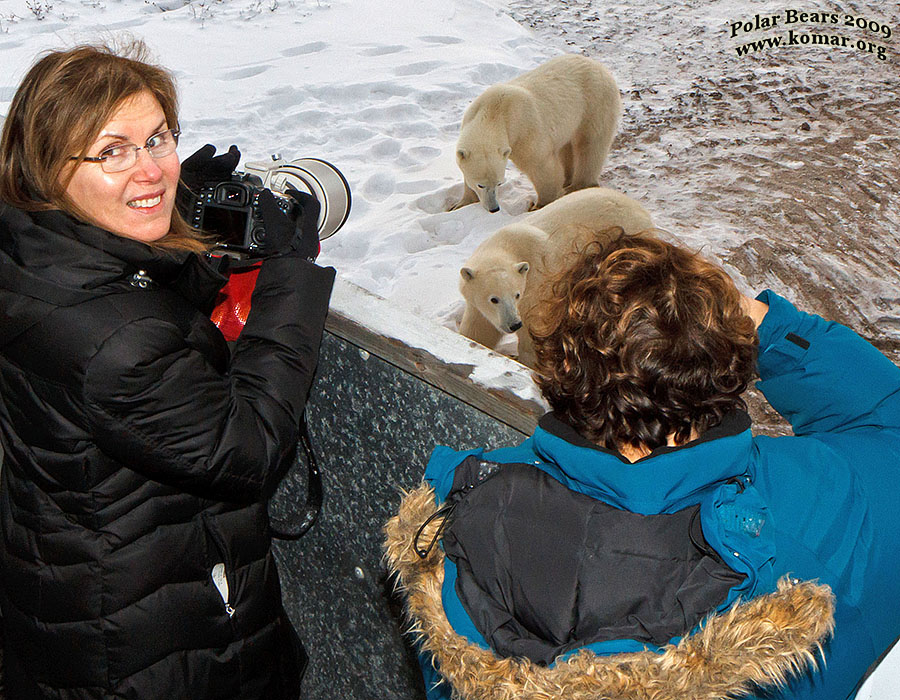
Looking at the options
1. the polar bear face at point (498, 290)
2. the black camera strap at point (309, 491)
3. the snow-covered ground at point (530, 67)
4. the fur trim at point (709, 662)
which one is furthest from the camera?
the snow-covered ground at point (530, 67)

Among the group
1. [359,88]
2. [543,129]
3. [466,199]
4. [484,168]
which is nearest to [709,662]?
[484,168]

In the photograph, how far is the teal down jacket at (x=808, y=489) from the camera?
2.33 feet

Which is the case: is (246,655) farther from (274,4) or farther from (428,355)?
(274,4)

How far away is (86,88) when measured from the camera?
106 centimetres

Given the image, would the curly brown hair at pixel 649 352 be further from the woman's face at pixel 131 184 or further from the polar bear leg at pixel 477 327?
the polar bear leg at pixel 477 327

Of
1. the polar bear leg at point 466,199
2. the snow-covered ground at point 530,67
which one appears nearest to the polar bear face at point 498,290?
the snow-covered ground at point 530,67

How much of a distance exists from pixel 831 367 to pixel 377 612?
40.3 inches

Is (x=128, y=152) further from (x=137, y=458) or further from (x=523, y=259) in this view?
(x=523, y=259)

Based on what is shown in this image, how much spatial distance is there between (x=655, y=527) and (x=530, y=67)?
4636 millimetres

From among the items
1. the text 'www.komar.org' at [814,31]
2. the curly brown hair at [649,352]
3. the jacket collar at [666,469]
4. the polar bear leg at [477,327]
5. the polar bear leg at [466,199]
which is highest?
the curly brown hair at [649,352]

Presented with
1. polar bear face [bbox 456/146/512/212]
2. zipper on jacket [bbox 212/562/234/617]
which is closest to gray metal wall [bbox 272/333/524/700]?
zipper on jacket [bbox 212/562/234/617]

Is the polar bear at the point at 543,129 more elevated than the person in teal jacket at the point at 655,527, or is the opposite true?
the person in teal jacket at the point at 655,527

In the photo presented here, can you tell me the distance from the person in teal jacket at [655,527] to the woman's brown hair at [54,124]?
2.04 ft

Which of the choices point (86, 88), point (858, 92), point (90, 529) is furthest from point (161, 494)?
point (858, 92)
